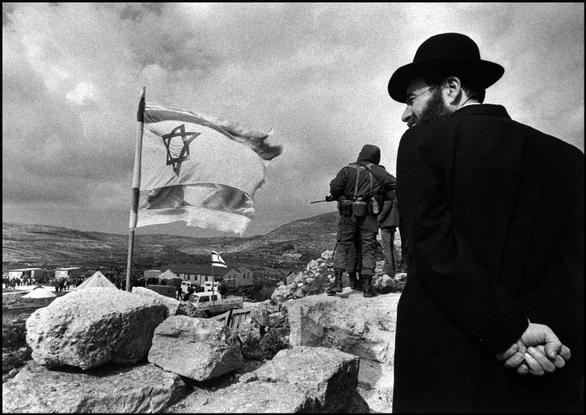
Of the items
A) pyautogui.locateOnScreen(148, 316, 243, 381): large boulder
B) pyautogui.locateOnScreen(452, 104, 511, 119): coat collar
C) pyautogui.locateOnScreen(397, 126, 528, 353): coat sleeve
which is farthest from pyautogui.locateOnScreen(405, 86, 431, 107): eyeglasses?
pyautogui.locateOnScreen(148, 316, 243, 381): large boulder

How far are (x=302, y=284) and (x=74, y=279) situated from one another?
4.74 metres

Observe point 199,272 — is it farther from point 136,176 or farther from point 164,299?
point 136,176

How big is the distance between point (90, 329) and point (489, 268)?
11.0 feet

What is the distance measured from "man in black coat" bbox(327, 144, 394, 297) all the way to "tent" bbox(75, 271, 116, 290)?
3620mm

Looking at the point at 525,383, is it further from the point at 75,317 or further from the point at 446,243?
the point at 75,317

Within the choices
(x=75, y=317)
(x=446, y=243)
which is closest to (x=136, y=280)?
(x=75, y=317)

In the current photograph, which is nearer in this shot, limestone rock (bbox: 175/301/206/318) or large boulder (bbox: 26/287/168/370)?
large boulder (bbox: 26/287/168/370)

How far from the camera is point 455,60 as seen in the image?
1.63 m

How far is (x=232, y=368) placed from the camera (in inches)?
145

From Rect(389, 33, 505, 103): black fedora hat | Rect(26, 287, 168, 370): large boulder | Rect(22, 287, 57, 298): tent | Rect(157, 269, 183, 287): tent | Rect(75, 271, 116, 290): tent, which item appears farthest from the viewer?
Rect(157, 269, 183, 287): tent

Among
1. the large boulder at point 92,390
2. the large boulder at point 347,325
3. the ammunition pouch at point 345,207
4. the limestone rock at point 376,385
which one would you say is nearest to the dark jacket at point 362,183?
the ammunition pouch at point 345,207

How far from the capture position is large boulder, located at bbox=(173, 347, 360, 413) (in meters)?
2.96

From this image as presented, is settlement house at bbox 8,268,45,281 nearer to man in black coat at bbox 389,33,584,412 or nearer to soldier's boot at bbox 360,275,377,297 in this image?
man in black coat at bbox 389,33,584,412

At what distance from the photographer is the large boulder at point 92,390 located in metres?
2.70
